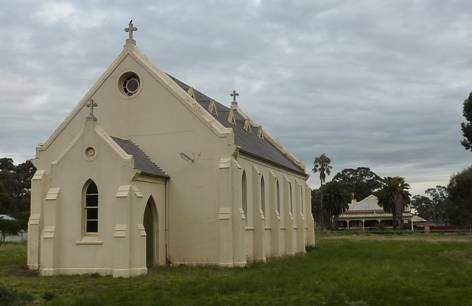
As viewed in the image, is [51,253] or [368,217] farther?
[368,217]

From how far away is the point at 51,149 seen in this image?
29578 mm

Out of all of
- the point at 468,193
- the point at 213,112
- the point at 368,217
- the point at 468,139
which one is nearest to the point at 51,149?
the point at 213,112

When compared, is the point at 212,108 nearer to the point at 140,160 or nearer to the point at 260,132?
the point at 140,160

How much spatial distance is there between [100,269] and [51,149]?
8417 millimetres

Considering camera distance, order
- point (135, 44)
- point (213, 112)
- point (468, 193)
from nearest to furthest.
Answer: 1. point (135, 44)
2. point (213, 112)
3. point (468, 193)

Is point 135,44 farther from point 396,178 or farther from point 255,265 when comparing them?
point 396,178

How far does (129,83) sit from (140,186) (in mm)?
6780

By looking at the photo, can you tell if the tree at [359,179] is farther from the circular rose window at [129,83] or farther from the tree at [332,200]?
the circular rose window at [129,83]

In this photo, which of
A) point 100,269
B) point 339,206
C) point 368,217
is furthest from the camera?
point 368,217

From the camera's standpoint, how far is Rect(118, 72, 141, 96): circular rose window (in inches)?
1156

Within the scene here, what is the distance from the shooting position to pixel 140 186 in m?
25.3

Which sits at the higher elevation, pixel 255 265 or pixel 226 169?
pixel 226 169

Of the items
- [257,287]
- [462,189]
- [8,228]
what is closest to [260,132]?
[257,287]

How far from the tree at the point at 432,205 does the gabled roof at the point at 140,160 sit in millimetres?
157006
